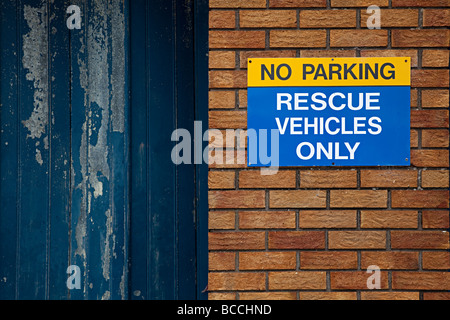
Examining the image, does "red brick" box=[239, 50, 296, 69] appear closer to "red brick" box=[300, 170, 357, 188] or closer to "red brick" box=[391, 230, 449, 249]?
"red brick" box=[300, 170, 357, 188]

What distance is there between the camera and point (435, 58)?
1.70 metres

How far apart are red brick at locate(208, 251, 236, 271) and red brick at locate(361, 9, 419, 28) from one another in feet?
3.85

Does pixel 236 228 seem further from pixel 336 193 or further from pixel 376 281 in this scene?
pixel 376 281

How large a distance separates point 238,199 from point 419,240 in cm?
81

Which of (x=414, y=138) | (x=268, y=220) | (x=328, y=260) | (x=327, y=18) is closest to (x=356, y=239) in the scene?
Result: (x=328, y=260)

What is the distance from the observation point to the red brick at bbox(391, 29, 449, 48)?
1.70m

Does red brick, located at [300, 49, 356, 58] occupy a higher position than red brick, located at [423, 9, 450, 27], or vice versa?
red brick, located at [423, 9, 450, 27]

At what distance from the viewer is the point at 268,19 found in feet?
5.65

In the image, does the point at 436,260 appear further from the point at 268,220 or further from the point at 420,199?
the point at 268,220

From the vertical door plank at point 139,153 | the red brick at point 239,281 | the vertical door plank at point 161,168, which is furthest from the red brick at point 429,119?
the vertical door plank at point 139,153

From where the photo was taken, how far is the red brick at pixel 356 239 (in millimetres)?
1703

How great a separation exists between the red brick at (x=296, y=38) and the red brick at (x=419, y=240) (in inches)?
35.6

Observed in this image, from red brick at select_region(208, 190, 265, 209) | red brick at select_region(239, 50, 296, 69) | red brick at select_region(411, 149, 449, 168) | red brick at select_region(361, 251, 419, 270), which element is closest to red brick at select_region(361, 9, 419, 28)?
red brick at select_region(239, 50, 296, 69)
